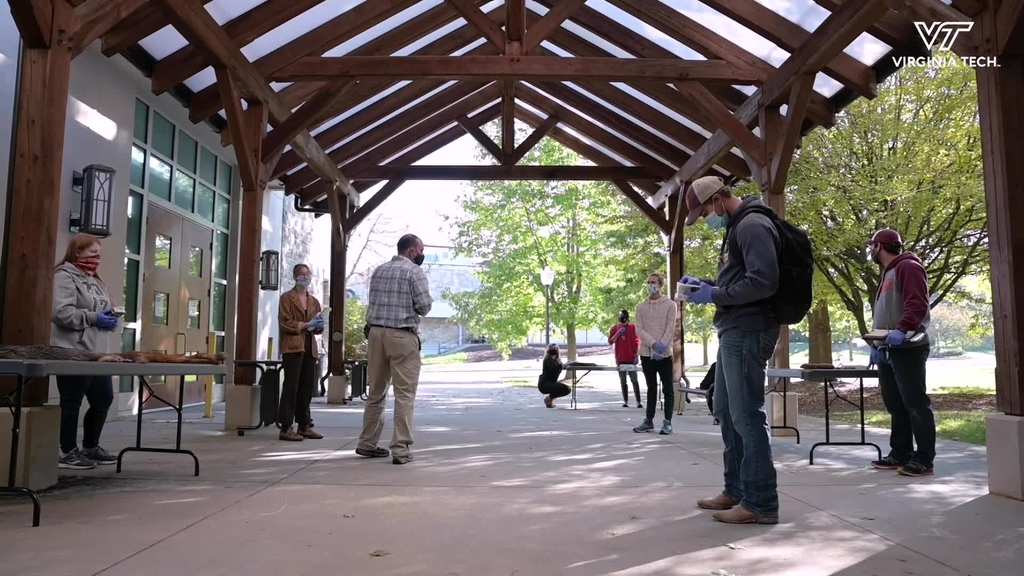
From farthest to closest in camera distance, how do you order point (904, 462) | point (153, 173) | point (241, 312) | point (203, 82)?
1. point (153, 173)
2. point (203, 82)
3. point (241, 312)
4. point (904, 462)

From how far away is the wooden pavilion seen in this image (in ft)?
14.8

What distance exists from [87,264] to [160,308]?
214 inches

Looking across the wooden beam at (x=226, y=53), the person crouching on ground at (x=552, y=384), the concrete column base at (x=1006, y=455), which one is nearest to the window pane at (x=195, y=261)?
the wooden beam at (x=226, y=53)

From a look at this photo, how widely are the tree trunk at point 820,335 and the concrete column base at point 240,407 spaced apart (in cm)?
1223

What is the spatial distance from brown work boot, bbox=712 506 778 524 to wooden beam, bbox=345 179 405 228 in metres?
10.1

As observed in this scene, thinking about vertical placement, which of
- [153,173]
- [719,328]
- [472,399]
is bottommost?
[472,399]

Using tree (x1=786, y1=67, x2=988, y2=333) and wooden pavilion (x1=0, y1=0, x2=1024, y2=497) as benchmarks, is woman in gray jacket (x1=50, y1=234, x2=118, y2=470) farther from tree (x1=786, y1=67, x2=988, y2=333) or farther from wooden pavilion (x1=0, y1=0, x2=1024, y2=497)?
tree (x1=786, y1=67, x2=988, y2=333)

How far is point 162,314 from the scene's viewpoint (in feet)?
33.7

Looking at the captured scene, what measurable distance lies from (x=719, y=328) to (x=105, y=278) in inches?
277

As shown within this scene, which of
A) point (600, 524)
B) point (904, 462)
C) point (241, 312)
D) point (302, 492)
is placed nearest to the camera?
point (600, 524)

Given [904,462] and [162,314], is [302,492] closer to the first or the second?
[904,462]

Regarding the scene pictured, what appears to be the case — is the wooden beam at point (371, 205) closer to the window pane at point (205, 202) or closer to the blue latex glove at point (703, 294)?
the window pane at point (205, 202)

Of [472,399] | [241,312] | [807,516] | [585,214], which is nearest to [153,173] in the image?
[241,312]

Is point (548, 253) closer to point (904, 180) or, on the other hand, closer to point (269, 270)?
point (269, 270)
